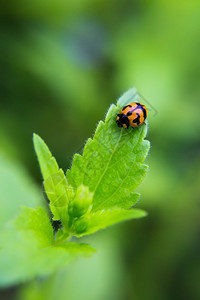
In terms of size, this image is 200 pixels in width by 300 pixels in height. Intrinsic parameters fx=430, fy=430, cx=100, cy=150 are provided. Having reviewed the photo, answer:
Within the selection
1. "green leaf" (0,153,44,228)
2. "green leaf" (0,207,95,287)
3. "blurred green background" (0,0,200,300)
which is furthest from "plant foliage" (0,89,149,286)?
"blurred green background" (0,0,200,300)

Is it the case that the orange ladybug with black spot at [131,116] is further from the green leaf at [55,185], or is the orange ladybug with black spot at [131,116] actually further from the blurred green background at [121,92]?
the blurred green background at [121,92]

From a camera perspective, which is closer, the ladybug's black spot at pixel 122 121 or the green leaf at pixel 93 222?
the green leaf at pixel 93 222

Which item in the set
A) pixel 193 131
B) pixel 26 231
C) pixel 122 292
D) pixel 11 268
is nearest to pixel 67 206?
pixel 26 231

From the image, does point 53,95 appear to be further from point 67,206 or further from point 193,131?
point 67,206

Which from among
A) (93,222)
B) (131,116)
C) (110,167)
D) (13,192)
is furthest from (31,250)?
(131,116)

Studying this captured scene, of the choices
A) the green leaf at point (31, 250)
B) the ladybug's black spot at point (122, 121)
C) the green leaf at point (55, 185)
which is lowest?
the green leaf at point (31, 250)

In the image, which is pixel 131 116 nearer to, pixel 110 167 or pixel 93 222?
pixel 110 167

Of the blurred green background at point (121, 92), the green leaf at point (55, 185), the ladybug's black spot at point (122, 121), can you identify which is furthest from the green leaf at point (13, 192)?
the blurred green background at point (121, 92)
